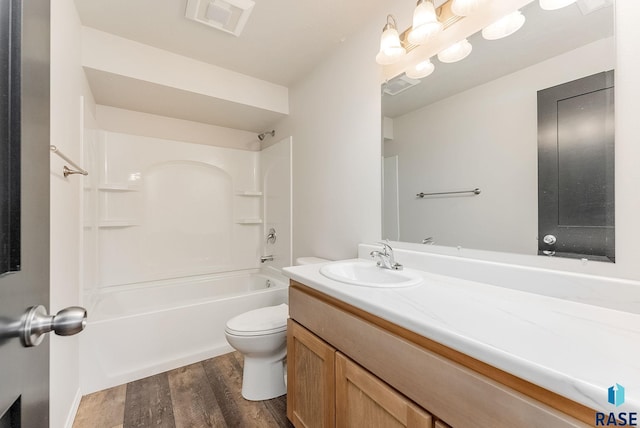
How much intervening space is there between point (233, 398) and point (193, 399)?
24 centimetres

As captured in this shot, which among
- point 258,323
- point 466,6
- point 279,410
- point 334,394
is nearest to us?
point 334,394

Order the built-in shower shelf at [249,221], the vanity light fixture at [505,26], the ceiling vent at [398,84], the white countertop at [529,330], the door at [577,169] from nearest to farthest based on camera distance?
the white countertop at [529,330], the door at [577,169], the vanity light fixture at [505,26], the ceiling vent at [398,84], the built-in shower shelf at [249,221]

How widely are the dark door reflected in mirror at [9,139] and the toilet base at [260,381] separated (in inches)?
60.2

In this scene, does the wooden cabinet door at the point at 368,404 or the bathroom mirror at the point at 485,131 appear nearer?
the wooden cabinet door at the point at 368,404

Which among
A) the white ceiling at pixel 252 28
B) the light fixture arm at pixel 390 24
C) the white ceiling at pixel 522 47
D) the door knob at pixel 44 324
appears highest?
the white ceiling at pixel 252 28

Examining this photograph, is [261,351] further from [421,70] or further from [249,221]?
[421,70]

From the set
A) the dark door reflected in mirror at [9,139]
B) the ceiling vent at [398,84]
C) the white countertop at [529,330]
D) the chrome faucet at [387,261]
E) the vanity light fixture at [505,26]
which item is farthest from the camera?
the ceiling vent at [398,84]

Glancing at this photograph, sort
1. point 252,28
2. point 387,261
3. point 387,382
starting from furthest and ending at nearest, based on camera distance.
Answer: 1. point 252,28
2. point 387,261
3. point 387,382

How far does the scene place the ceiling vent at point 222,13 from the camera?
1.55 m

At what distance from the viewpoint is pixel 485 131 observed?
48.2 inches

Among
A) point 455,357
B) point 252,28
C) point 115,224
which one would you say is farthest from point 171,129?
point 455,357

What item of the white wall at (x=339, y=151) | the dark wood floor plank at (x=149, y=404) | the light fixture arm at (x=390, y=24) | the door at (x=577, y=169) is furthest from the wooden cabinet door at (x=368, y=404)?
the light fixture arm at (x=390, y=24)

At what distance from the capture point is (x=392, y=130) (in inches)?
64.9

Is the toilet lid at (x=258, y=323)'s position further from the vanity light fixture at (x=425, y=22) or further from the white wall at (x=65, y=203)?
the vanity light fixture at (x=425, y=22)
